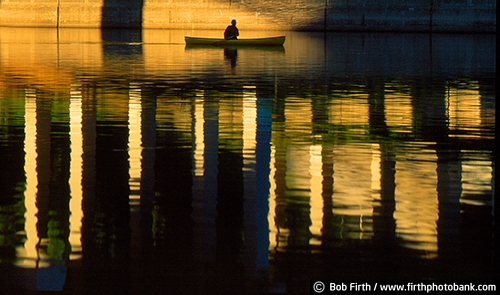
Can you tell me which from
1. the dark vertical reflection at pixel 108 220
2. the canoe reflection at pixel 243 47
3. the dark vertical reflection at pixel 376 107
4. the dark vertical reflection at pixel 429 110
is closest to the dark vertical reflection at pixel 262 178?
the dark vertical reflection at pixel 108 220

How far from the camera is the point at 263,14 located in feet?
233

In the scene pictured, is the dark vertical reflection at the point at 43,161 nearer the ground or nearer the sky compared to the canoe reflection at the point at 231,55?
nearer the ground

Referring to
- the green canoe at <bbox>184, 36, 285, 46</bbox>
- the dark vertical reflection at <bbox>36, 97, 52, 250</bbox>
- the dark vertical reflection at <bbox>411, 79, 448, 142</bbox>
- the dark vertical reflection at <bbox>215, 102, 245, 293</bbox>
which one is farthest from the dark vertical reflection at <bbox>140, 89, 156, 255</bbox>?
the green canoe at <bbox>184, 36, 285, 46</bbox>

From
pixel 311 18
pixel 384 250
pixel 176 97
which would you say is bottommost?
pixel 384 250

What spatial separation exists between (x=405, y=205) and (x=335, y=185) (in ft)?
4.14

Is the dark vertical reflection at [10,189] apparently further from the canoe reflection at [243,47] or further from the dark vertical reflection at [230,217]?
the canoe reflection at [243,47]

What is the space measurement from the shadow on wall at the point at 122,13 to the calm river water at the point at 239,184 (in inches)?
1828

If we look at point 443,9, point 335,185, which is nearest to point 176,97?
point 335,185

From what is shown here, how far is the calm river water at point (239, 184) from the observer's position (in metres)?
7.81

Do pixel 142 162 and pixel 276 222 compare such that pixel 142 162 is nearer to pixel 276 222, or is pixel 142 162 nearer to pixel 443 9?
pixel 276 222

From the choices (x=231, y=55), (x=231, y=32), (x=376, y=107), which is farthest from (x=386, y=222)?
(x=231, y=32)

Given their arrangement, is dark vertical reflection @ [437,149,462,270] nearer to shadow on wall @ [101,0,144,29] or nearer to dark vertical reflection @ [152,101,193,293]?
dark vertical reflection @ [152,101,193,293]

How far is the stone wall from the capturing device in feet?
224

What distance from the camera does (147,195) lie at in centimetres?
1083
